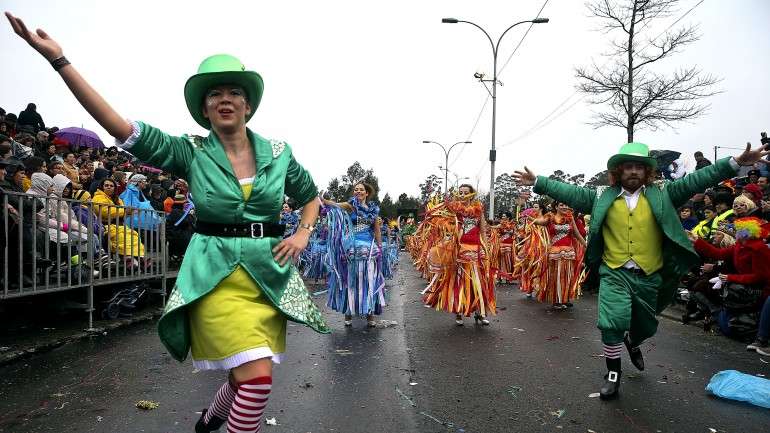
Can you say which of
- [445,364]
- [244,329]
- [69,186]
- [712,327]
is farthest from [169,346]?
[712,327]

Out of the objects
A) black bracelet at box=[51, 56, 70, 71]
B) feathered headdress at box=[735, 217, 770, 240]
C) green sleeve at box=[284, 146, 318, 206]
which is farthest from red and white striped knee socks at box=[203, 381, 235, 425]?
feathered headdress at box=[735, 217, 770, 240]

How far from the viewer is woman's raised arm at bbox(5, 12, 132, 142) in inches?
100

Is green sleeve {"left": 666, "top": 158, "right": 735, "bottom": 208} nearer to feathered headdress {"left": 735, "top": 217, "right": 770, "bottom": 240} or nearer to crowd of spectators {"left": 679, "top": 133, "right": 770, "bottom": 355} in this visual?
crowd of spectators {"left": 679, "top": 133, "right": 770, "bottom": 355}

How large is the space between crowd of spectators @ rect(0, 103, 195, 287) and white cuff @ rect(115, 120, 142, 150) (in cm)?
279

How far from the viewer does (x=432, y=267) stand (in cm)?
914

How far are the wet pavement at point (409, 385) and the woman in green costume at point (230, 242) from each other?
49.5 inches

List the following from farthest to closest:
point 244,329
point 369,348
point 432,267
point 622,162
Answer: point 432,267 → point 369,348 → point 622,162 → point 244,329

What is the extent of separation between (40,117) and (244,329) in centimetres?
1436

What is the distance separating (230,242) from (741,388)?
421cm

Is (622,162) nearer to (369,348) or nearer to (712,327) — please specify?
(369,348)

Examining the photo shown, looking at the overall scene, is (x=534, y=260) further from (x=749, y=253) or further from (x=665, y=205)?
(x=665, y=205)

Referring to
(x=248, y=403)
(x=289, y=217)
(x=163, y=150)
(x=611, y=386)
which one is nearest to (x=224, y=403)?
(x=248, y=403)

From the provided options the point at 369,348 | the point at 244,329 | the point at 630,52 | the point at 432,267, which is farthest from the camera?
the point at 630,52

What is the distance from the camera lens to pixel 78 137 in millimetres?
16047
